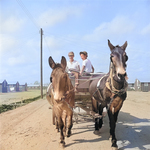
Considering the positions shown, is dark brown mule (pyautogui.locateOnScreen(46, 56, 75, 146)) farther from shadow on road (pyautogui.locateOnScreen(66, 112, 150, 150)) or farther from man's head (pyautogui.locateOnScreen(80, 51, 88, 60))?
man's head (pyautogui.locateOnScreen(80, 51, 88, 60))

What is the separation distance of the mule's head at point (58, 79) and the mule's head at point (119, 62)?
4.32 feet

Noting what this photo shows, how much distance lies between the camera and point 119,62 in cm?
420

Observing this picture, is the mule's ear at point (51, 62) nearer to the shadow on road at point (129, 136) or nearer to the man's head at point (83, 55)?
the shadow on road at point (129, 136)

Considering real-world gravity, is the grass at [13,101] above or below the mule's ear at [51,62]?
below

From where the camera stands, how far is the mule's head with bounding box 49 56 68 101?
4347 mm

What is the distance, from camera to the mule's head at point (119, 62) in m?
4.10

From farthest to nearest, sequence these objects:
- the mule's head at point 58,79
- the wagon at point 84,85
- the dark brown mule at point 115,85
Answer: the wagon at point 84,85 → the mule's head at point 58,79 → the dark brown mule at point 115,85

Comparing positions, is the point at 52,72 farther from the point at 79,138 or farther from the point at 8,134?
the point at 8,134

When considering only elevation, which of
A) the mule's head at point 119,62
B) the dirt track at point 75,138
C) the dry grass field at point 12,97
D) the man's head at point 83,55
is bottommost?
the dirt track at point 75,138

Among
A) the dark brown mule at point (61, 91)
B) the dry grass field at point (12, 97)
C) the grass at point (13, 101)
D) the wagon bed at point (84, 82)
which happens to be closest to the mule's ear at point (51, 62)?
the dark brown mule at point (61, 91)

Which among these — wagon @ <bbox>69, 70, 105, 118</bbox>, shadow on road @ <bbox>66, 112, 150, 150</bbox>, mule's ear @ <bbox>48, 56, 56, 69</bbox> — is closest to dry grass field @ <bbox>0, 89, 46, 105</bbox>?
wagon @ <bbox>69, 70, 105, 118</bbox>

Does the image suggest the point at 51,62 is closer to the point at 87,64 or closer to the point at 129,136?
the point at 87,64

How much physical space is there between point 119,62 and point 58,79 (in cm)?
158

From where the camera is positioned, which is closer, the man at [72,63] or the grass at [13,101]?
the man at [72,63]
